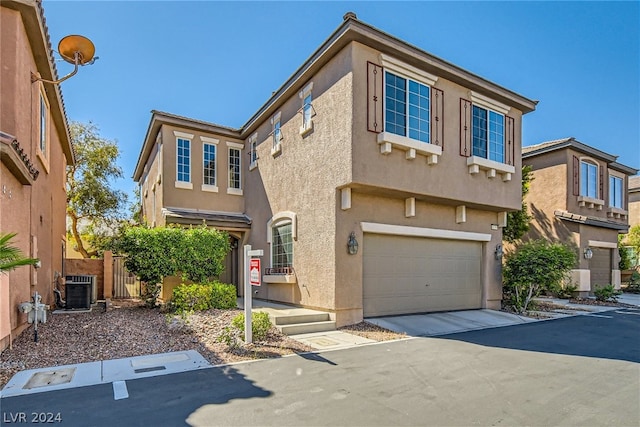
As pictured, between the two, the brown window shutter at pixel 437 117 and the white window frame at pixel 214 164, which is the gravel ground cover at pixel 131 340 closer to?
the brown window shutter at pixel 437 117

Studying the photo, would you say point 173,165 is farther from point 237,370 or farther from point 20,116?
point 237,370

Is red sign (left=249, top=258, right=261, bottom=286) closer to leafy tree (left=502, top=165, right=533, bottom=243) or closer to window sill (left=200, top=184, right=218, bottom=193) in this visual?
window sill (left=200, top=184, right=218, bottom=193)

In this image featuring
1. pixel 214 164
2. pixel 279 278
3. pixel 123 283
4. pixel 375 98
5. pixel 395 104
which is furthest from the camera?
pixel 123 283

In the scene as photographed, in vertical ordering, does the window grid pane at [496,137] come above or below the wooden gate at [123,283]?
above

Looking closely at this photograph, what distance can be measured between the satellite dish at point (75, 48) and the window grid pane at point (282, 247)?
684cm

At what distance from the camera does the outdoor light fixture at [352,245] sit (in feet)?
31.8

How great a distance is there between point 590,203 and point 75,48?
21.7 meters

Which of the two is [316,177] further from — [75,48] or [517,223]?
[517,223]

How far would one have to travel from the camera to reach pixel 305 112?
11312 mm

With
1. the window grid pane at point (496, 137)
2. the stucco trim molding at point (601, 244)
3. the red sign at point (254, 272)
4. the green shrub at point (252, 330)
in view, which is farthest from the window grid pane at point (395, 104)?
the stucco trim molding at point (601, 244)

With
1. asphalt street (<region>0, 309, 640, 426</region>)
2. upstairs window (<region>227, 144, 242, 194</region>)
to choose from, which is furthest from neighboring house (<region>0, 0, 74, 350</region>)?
upstairs window (<region>227, 144, 242, 194</region>)

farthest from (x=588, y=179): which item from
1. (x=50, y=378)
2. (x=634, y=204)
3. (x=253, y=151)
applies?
(x=50, y=378)

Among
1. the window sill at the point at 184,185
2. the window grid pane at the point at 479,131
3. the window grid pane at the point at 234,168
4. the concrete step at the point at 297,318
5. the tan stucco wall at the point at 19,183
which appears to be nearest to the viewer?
the tan stucco wall at the point at 19,183

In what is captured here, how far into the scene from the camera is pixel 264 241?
13.6 metres
